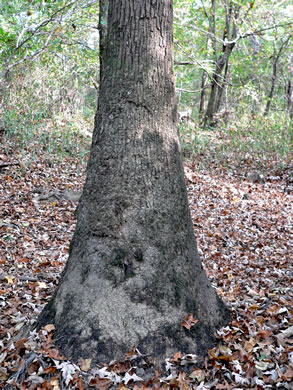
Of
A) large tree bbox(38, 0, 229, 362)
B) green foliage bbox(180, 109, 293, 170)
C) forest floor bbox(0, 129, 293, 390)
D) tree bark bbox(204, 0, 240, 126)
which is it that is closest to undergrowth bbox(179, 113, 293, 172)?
green foliage bbox(180, 109, 293, 170)

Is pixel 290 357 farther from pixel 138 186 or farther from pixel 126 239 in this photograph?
pixel 138 186

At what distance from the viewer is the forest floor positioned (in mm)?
2602

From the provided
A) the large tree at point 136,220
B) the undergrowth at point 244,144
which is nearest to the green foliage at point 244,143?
the undergrowth at point 244,144

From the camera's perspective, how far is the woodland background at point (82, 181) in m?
2.74

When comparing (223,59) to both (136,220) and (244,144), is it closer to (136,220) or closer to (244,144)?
(244,144)

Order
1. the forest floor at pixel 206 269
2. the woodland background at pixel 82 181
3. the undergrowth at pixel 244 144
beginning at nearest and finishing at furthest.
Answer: the forest floor at pixel 206 269 → the woodland background at pixel 82 181 → the undergrowth at pixel 244 144

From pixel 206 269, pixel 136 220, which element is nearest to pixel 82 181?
pixel 206 269

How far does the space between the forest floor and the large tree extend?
0.72 ft

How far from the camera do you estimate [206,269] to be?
5.00 m

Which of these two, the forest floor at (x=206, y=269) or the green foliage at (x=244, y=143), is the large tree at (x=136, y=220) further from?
the green foliage at (x=244, y=143)

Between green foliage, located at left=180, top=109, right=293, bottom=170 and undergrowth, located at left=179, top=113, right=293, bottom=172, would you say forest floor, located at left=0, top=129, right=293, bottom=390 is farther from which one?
green foliage, located at left=180, top=109, right=293, bottom=170

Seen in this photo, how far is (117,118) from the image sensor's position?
3.05 meters

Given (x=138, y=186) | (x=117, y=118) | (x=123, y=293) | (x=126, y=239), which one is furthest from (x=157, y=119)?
(x=123, y=293)

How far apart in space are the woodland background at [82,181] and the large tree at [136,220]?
0.87 feet
